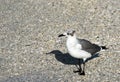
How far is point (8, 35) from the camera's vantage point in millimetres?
14078

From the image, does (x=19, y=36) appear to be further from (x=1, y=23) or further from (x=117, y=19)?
(x=117, y=19)

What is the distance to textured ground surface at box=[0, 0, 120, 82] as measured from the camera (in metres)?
11.0

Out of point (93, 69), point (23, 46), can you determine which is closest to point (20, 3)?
point (23, 46)

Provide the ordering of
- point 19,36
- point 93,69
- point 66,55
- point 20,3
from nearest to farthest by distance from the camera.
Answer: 1. point 93,69
2. point 66,55
3. point 19,36
4. point 20,3

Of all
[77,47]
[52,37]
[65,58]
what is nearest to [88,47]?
[77,47]

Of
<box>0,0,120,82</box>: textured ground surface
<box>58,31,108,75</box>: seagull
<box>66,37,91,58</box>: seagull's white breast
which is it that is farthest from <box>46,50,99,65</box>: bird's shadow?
<box>66,37,91,58</box>: seagull's white breast

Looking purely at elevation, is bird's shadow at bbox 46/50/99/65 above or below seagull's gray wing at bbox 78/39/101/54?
below

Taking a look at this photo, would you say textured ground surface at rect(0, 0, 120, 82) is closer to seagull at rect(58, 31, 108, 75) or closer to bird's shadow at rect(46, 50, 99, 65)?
bird's shadow at rect(46, 50, 99, 65)

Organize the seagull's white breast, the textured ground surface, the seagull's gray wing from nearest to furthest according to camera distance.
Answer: the seagull's white breast
the seagull's gray wing
the textured ground surface

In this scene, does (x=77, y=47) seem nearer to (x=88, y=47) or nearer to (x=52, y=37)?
(x=88, y=47)

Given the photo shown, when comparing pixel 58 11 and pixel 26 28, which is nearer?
pixel 26 28

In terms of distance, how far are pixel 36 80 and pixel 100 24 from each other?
447cm

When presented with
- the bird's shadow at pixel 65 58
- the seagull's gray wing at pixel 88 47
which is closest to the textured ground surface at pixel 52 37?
the bird's shadow at pixel 65 58

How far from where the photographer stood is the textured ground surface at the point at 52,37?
11.0 m
